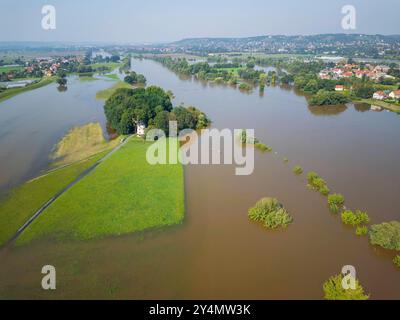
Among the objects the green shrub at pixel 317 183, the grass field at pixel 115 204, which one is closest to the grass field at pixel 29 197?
the grass field at pixel 115 204

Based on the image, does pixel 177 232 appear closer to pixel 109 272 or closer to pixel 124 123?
pixel 109 272

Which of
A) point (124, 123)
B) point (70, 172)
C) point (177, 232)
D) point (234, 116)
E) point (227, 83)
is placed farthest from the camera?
point (227, 83)

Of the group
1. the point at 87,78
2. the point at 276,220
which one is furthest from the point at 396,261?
the point at 87,78

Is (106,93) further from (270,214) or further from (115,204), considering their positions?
(270,214)

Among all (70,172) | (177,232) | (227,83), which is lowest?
(177,232)

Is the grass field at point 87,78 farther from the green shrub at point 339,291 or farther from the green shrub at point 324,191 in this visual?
the green shrub at point 339,291
